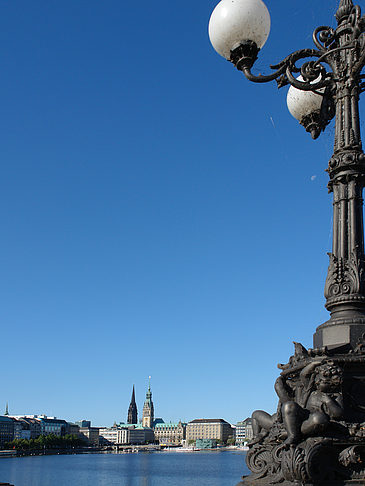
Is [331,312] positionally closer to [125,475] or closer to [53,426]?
[125,475]

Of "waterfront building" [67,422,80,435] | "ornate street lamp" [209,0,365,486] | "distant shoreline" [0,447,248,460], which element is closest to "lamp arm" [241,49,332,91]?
"ornate street lamp" [209,0,365,486]

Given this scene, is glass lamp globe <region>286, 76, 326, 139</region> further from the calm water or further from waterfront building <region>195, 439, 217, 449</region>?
waterfront building <region>195, 439, 217, 449</region>

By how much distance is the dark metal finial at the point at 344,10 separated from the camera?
6793 mm

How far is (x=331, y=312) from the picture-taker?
5902mm

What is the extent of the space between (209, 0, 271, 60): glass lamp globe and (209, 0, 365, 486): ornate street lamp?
0.04ft

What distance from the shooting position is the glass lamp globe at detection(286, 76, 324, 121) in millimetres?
7824

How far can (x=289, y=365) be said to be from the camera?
19.0 ft

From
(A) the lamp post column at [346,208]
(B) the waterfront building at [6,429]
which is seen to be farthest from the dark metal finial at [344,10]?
(B) the waterfront building at [6,429]

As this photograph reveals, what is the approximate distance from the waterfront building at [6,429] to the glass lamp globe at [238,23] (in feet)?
550

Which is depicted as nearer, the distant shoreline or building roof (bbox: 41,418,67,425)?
the distant shoreline

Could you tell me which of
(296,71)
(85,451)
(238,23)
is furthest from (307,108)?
(85,451)

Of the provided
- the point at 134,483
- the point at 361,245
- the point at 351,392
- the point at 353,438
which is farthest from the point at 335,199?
the point at 134,483

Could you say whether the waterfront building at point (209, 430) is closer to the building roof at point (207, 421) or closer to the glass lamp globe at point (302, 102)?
the building roof at point (207, 421)

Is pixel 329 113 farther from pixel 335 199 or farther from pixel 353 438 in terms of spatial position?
pixel 353 438
